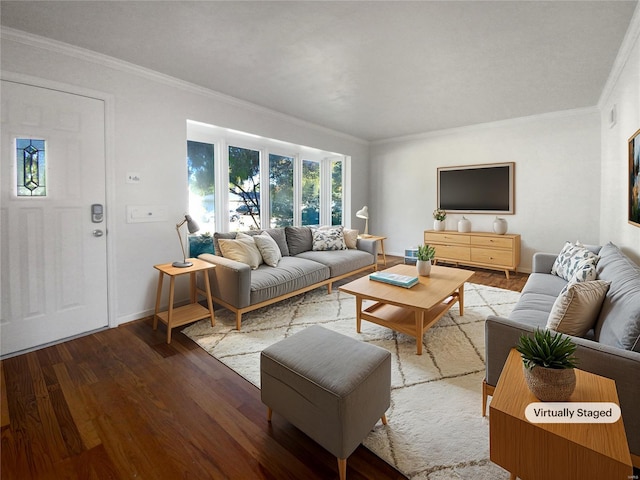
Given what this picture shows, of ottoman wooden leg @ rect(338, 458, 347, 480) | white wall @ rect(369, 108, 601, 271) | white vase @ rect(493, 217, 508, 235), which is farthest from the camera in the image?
white vase @ rect(493, 217, 508, 235)

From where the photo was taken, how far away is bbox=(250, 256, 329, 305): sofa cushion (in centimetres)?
302

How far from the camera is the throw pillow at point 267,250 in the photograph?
3557 mm

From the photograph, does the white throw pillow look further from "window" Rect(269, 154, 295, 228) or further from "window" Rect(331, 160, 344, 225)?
"window" Rect(331, 160, 344, 225)

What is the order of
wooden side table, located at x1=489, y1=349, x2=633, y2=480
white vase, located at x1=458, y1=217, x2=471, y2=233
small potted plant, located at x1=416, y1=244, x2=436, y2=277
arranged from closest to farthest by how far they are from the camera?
1. wooden side table, located at x1=489, y1=349, x2=633, y2=480
2. small potted plant, located at x1=416, y1=244, x2=436, y2=277
3. white vase, located at x1=458, y1=217, x2=471, y2=233

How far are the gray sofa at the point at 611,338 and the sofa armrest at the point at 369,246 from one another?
2495 millimetres

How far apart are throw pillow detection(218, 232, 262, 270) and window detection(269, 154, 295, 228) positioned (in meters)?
1.41

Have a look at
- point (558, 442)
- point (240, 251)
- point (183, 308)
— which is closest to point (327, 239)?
point (240, 251)

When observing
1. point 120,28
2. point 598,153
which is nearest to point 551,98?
point 598,153

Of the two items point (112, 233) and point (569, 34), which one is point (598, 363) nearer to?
point (569, 34)

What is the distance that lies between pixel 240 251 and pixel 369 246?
2101 mm

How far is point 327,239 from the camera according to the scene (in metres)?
4.50

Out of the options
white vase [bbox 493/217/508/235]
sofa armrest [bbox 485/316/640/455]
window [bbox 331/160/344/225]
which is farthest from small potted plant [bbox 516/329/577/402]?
window [bbox 331/160/344/225]

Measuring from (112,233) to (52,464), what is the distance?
1945 mm

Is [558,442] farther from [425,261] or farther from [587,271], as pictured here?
[425,261]
